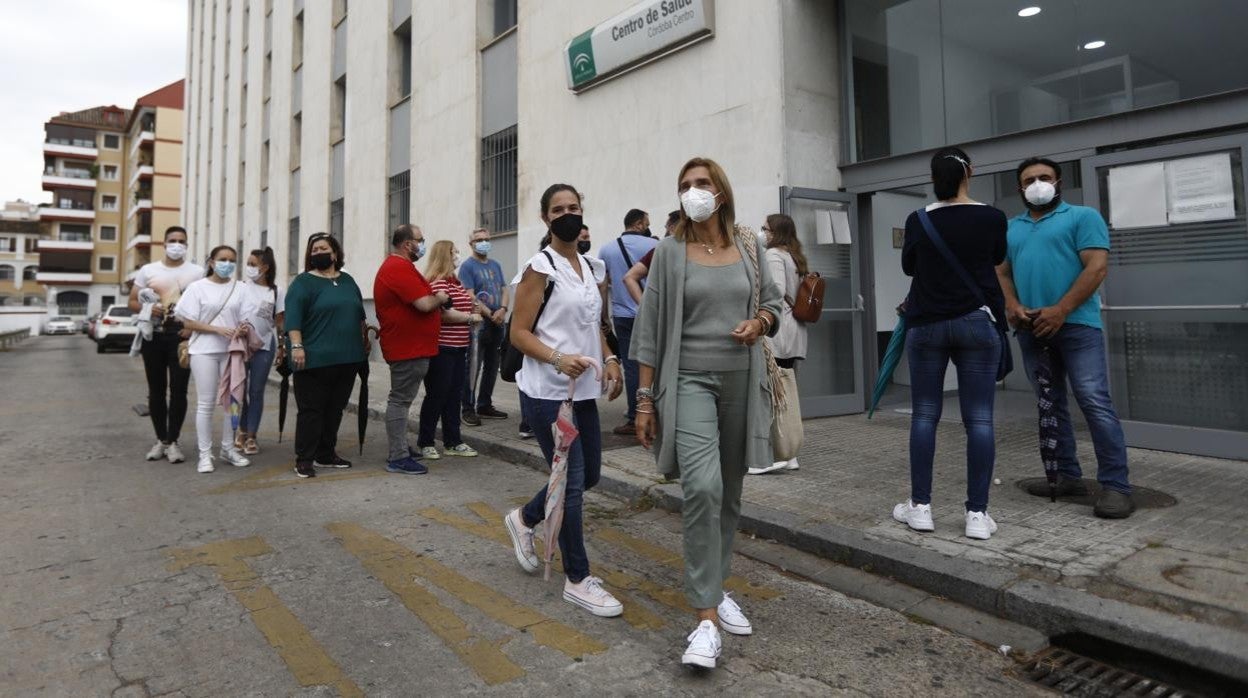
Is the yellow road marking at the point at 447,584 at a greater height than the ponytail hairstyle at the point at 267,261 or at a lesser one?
lesser

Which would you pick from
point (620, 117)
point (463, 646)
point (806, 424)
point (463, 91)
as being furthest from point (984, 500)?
point (463, 91)

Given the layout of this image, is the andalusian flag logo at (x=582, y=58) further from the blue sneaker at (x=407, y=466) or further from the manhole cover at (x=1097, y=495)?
the manhole cover at (x=1097, y=495)

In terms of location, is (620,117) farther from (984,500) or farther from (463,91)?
(984,500)

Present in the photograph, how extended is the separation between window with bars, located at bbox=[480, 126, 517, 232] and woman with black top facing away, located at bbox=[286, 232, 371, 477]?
6.80 metres

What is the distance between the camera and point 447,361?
19.9 feet

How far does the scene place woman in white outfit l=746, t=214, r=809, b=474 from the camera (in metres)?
5.04

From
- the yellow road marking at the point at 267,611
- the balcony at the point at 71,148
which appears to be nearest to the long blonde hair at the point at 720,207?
the yellow road marking at the point at 267,611

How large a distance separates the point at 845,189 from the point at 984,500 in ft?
15.6

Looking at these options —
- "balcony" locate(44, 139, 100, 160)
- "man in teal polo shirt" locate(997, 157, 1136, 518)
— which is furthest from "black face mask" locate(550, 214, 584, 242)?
"balcony" locate(44, 139, 100, 160)

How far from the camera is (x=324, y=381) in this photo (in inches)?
220

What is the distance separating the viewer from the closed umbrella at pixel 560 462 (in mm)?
2982

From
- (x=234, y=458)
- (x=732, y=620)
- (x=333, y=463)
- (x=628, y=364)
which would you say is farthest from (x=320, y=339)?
(x=732, y=620)

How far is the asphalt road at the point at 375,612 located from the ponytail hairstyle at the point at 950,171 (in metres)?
2.09

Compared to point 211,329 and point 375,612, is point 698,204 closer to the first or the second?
point 375,612
